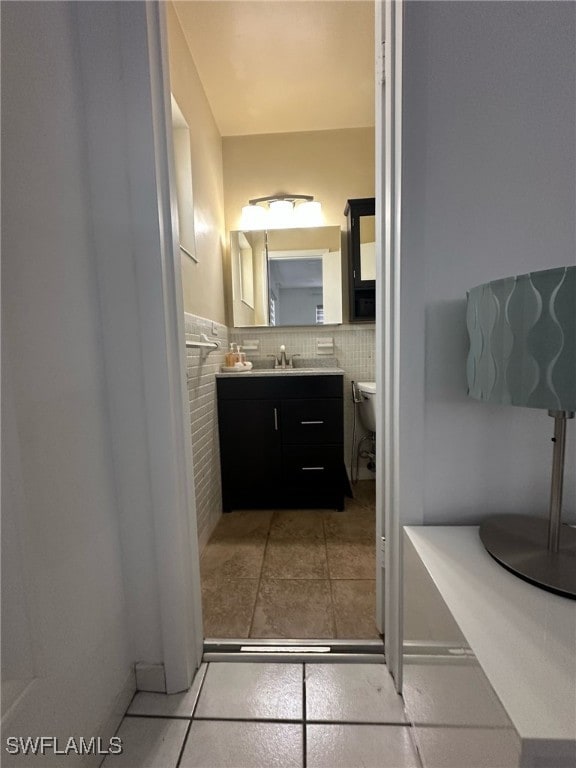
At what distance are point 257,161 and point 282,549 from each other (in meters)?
2.49

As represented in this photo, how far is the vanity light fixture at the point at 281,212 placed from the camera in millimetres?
2221

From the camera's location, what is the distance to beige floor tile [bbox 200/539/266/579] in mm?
1399

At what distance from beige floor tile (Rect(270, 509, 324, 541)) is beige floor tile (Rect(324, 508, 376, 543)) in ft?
0.16

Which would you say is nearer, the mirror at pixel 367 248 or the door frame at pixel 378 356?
the door frame at pixel 378 356

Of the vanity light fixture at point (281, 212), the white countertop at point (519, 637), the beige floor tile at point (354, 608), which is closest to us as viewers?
the white countertop at point (519, 637)

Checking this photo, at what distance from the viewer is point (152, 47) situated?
0.78m

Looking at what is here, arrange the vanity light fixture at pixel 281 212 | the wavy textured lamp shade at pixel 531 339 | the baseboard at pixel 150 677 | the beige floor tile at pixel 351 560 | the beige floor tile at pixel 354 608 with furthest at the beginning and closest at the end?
the vanity light fixture at pixel 281 212
the beige floor tile at pixel 351 560
the beige floor tile at pixel 354 608
the baseboard at pixel 150 677
the wavy textured lamp shade at pixel 531 339

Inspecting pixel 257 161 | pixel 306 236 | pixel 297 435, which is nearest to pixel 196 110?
pixel 257 161

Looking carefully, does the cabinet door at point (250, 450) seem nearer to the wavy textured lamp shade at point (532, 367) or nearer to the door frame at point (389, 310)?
the door frame at point (389, 310)

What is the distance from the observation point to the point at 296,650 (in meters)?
1.00

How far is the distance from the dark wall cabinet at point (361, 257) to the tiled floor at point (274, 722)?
1923 millimetres

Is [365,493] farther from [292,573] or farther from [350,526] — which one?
[292,573]

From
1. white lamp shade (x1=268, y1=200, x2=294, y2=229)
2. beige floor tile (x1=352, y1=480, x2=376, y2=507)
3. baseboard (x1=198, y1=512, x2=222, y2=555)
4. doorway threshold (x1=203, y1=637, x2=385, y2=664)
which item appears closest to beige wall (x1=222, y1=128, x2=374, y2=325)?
white lamp shade (x1=268, y1=200, x2=294, y2=229)

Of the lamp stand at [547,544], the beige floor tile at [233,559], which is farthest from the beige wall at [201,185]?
the lamp stand at [547,544]
